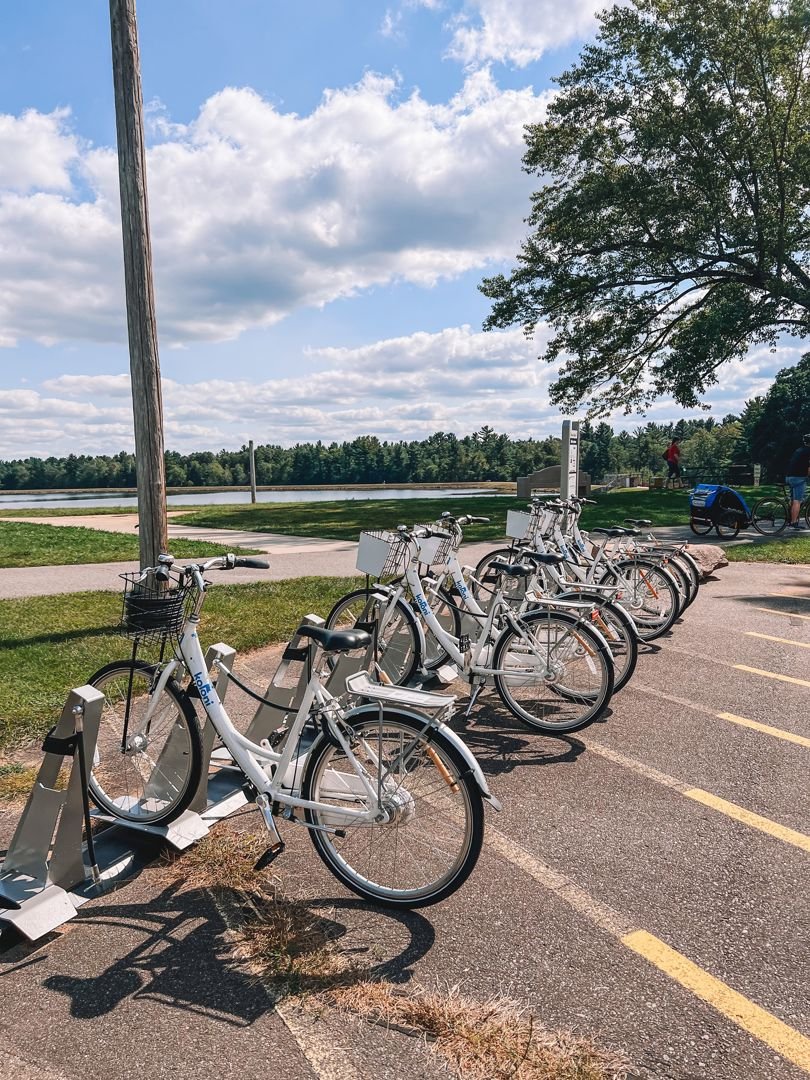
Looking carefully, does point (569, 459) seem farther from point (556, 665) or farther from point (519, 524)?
point (556, 665)

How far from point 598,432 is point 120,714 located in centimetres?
10554

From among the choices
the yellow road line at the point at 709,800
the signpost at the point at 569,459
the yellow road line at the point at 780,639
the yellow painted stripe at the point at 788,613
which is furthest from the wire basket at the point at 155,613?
the signpost at the point at 569,459

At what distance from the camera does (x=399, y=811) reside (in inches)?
113

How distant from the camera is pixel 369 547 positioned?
5.04 meters

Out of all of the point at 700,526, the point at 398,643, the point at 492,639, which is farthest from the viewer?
the point at 700,526

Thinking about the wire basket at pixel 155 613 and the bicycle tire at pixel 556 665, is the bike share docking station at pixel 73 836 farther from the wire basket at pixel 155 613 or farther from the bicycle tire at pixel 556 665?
the bicycle tire at pixel 556 665

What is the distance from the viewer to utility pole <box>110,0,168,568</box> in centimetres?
642

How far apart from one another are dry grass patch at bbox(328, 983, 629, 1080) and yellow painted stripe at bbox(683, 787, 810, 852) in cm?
166

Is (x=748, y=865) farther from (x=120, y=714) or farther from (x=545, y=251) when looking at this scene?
(x=545, y=251)

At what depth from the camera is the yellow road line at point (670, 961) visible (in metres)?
2.18

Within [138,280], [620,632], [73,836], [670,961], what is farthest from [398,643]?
[138,280]

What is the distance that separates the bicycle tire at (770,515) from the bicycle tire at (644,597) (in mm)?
8368

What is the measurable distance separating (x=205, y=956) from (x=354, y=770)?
79cm

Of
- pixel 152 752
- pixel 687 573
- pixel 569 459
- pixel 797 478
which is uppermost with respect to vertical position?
pixel 569 459
